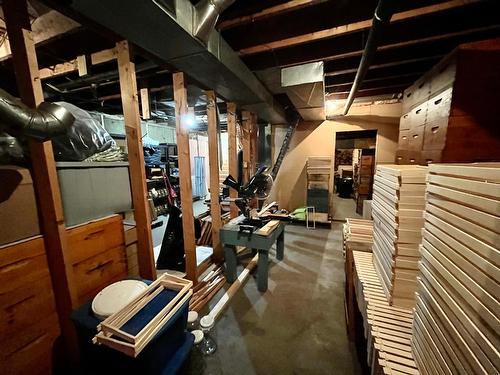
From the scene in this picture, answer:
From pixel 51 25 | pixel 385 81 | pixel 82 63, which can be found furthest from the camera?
pixel 385 81

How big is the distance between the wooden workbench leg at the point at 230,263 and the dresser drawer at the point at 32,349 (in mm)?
1679

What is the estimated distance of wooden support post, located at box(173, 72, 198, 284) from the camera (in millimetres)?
2219

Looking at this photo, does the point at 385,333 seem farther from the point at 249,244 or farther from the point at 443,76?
the point at 443,76

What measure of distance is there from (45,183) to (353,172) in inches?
397

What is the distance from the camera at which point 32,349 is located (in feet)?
4.29

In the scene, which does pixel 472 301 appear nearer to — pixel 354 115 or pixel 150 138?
pixel 354 115

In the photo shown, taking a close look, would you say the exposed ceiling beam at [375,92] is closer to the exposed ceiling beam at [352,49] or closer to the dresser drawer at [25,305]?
the exposed ceiling beam at [352,49]

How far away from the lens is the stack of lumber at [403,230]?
1179mm

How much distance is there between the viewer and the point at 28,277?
50.7 inches

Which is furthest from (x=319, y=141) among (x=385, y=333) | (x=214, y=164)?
(x=385, y=333)

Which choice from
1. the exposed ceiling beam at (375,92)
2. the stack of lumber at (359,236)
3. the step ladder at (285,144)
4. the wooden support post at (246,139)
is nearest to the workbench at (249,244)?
the stack of lumber at (359,236)

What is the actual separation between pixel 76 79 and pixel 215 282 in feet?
11.8

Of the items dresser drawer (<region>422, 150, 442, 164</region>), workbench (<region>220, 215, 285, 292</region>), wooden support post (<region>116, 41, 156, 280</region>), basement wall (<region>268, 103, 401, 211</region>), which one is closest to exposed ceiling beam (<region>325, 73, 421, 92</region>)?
basement wall (<region>268, 103, 401, 211</region>)

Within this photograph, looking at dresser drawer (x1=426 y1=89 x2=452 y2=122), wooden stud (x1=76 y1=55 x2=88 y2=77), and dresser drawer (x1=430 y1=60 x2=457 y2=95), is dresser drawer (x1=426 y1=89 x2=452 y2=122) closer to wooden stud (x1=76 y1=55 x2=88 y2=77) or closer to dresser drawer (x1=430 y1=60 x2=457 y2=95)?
dresser drawer (x1=430 y1=60 x2=457 y2=95)
